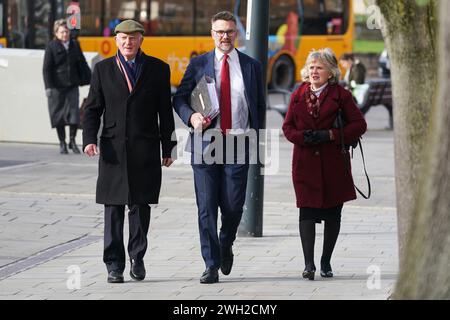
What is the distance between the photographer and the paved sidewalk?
7.98 metres

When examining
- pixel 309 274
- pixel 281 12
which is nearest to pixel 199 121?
pixel 309 274

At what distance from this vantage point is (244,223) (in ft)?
34.0

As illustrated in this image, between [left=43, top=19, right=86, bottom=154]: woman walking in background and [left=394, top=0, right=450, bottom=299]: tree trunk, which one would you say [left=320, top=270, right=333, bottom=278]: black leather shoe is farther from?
[left=43, top=19, right=86, bottom=154]: woman walking in background

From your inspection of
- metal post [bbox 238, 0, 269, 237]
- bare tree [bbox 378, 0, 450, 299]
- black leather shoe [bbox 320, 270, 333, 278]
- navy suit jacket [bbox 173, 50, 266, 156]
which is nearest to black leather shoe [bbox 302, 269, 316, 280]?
black leather shoe [bbox 320, 270, 333, 278]

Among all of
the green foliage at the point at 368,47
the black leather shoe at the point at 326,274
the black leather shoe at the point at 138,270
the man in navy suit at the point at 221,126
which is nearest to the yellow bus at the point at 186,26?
the green foliage at the point at 368,47

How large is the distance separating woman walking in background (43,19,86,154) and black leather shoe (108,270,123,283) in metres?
8.25

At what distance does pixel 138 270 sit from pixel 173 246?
61.0 inches

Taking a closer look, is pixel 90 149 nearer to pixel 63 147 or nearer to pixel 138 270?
pixel 138 270

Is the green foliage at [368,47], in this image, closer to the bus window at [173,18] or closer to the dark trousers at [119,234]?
the bus window at [173,18]

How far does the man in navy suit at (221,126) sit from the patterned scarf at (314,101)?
1.28 ft

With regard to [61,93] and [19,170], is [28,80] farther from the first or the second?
[19,170]

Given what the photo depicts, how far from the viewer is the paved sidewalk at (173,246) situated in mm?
7984

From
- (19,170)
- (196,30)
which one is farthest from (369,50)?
(19,170)
